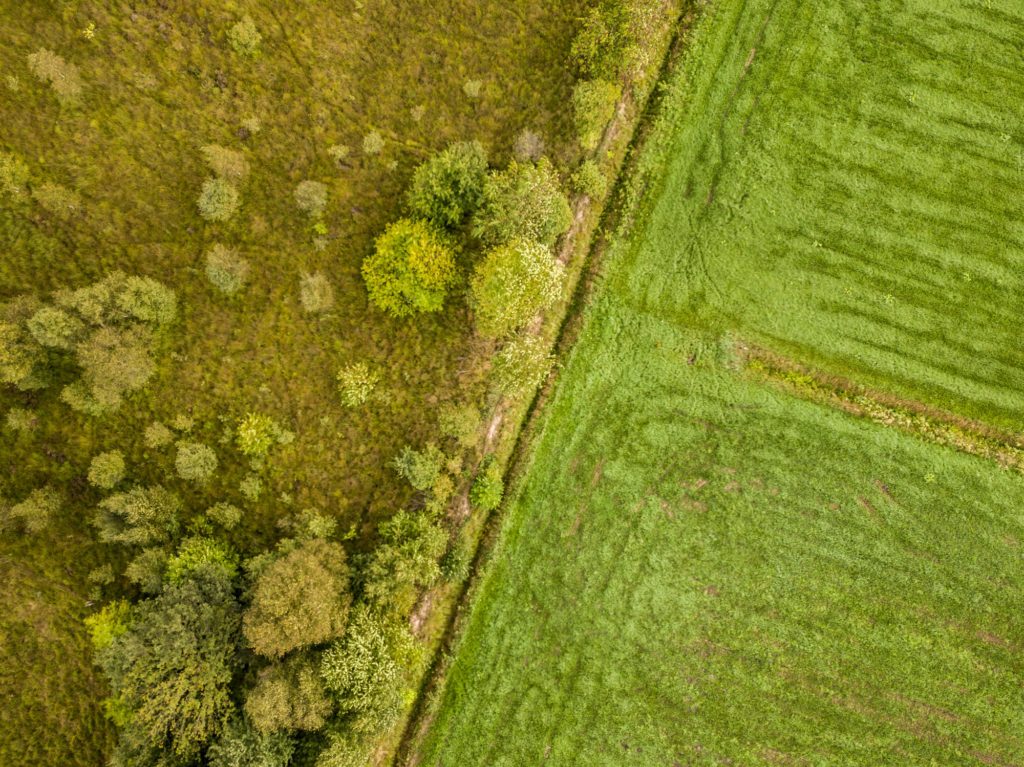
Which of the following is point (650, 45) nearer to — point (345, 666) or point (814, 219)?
point (814, 219)

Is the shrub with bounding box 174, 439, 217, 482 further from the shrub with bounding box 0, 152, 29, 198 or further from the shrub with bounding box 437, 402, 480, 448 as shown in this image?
the shrub with bounding box 0, 152, 29, 198

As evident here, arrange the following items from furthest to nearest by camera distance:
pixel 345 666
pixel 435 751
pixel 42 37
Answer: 1. pixel 435 751
2. pixel 42 37
3. pixel 345 666

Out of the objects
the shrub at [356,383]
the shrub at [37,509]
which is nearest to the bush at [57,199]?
the shrub at [37,509]

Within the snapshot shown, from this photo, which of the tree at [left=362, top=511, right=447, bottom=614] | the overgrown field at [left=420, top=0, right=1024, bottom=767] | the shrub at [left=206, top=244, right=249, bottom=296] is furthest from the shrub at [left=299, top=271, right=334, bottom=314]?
the overgrown field at [left=420, top=0, right=1024, bottom=767]

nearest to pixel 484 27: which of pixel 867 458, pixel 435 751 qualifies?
pixel 867 458

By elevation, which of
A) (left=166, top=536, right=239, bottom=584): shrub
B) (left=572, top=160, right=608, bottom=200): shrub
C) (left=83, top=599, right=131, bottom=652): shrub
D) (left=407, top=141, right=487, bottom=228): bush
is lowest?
(left=83, top=599, right=131, bottom=652): shrub
